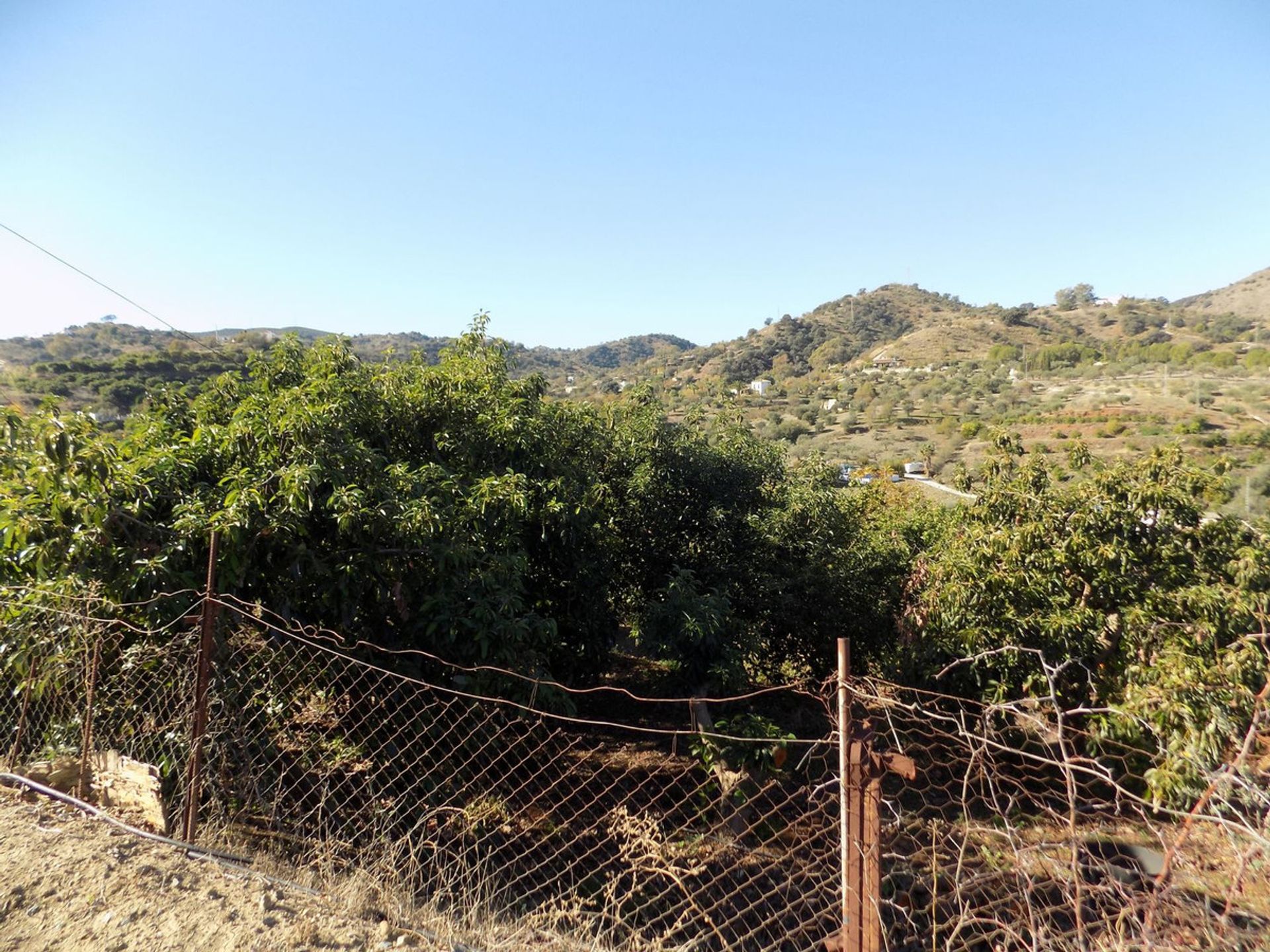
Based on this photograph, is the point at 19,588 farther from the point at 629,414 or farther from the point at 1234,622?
the point at 1234,622

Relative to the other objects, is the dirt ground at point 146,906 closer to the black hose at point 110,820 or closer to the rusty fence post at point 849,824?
the black hose at point 110,820

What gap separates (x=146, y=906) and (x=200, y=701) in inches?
31.6

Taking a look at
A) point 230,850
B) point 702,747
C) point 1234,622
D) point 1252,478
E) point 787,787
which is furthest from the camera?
point 1252,478

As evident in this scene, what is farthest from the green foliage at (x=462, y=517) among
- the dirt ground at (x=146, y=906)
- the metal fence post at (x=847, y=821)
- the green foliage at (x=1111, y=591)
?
the metal fence post at (x=847, y=821)

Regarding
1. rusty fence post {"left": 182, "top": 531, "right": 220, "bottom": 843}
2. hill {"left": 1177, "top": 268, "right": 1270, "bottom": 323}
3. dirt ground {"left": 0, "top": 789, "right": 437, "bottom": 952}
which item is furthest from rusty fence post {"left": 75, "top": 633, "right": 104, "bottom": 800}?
hill {"left": 1177, "top": 268, "right": 1270, "bottom": 323}

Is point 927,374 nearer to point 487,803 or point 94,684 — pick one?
point 487,803

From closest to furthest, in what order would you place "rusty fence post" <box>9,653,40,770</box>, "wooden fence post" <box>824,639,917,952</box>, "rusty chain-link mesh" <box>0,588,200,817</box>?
"wooden fence post" <box>824,639,917,952</box>
"rusty chain-link mesh" <box>0,588,200,817</box>
"rusty fence post" <box>9,653,40,770</box>

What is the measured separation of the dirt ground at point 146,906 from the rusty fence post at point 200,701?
0.15 m

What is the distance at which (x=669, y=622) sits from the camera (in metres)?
6.64

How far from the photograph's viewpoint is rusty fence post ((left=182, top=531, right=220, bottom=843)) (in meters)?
3.07

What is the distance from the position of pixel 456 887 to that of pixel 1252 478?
1638cm

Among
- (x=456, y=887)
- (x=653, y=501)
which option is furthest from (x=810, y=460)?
(x=456, y=887)

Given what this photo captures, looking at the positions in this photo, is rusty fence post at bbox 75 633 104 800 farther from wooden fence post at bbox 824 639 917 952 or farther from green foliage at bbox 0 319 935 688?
wooden fence post at bbox 824 639 917 952

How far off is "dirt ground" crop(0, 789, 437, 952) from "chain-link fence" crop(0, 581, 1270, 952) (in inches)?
9.4
